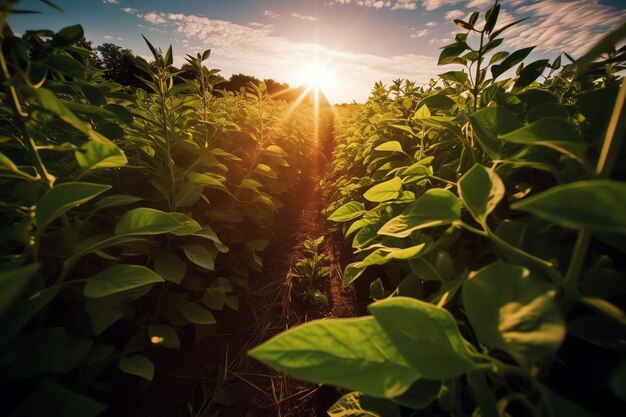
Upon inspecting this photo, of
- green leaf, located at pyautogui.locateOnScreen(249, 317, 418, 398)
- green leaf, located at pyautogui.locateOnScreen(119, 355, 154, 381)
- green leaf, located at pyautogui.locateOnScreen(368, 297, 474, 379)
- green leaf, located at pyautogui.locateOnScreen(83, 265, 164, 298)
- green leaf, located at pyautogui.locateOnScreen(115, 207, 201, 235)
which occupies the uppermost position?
green leaf, located at pyautogui.locateOnScreen(115, 207, 201, 235)

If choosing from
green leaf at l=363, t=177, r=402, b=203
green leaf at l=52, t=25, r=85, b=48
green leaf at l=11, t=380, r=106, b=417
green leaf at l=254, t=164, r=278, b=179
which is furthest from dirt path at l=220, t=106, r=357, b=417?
green leaf at l=52, t=25, r=85, b=48

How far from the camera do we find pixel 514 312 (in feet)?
1.48

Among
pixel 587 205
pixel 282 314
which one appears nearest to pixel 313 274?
pixel 282 314

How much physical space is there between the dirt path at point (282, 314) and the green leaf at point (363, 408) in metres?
0.73

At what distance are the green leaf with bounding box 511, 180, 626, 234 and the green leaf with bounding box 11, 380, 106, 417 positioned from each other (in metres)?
0.89

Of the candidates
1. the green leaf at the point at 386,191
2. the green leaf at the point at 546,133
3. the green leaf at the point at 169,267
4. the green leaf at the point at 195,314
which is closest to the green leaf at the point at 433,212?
the green leaf at the point at 546,133

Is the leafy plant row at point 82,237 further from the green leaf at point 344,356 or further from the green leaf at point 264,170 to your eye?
the green leaf at point 344,356

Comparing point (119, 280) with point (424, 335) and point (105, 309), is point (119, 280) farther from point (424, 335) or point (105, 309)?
point (424, 335)

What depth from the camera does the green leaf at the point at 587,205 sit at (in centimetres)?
38

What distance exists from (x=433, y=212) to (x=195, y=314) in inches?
53.3

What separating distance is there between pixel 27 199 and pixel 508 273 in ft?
4.31

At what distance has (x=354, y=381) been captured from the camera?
1.60 ft

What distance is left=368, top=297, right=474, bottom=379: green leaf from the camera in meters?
0.49

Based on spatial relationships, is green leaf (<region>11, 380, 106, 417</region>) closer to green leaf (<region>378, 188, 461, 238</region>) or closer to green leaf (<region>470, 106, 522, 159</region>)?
green leaf (<region>378, 188, 461, 238</region>)
